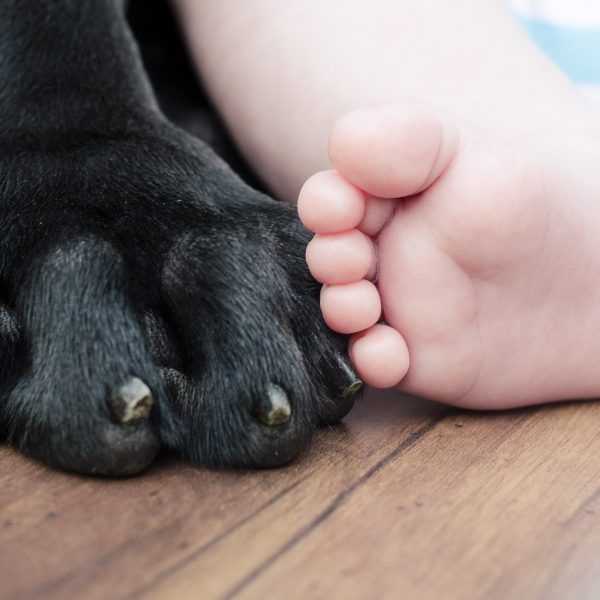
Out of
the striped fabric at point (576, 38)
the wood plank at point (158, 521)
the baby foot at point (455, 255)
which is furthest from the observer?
the striped fabric at point (576, 38)

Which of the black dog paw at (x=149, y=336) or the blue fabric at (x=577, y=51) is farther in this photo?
the blue fabric at (x=577, y=51)

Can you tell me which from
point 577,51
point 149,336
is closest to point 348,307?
point 149,336

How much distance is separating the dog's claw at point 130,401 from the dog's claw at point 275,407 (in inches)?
2.8

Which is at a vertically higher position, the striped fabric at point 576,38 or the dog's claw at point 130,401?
the striped fabric at point 576,38

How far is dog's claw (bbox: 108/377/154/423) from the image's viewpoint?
1.83 feet

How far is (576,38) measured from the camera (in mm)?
1212

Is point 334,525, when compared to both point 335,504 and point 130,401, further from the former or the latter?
point 130,401

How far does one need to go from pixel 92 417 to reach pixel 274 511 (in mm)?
126

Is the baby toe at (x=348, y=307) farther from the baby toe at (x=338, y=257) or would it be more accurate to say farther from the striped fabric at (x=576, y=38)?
the striped fabric at (x=576, y=38)

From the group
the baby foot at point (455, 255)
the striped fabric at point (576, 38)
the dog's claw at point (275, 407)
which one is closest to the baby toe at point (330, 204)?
the baby foot at point (455, 255)

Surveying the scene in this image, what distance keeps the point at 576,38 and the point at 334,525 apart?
0.88 metres

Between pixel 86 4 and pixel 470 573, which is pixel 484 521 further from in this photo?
pixel 86 4

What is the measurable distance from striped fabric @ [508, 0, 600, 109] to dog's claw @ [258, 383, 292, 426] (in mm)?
788

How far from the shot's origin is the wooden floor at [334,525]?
50 centimetres
